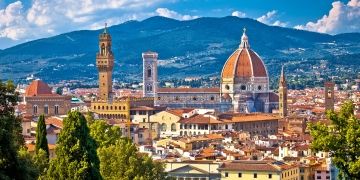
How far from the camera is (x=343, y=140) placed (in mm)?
26719

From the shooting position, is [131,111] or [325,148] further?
[131,111]

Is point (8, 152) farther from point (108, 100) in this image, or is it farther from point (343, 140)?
point (108, 100)

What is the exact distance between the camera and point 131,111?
11012 centimetres

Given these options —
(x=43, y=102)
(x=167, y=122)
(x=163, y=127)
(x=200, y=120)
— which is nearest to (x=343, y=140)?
(x=200, y=120)

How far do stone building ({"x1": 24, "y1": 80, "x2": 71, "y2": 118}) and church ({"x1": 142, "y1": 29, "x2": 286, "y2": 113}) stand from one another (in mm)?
23003

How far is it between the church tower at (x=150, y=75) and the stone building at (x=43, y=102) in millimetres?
24241

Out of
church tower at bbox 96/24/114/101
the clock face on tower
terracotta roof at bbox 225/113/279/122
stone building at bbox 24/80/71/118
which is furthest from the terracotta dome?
stone building at bbox 24/80/71/118

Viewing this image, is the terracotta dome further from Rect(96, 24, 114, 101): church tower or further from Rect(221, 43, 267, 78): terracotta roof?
Rect(96, 24, 114, 101): church tower

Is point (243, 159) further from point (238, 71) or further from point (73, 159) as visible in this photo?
point (238, 71)

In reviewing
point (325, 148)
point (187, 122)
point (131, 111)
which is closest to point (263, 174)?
point (325, 148)

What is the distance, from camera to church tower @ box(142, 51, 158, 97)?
5413 inches

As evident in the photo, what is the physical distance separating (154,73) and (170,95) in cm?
380

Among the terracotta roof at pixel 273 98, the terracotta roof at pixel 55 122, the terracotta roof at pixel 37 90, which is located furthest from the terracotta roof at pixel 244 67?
the terracotta roof at pixel 55 122

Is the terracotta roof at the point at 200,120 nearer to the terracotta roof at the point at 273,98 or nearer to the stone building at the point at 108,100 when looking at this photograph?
the stone building at the point at 108,100
